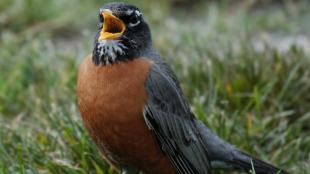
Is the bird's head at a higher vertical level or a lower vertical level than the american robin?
higher

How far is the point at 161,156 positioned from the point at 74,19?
3.61m

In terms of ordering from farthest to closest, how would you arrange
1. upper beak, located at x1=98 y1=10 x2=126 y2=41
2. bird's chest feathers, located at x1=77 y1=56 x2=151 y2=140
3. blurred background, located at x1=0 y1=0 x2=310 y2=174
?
1. blurred background, located at x1=0 y1=0 x2=310 y2=174
2. upper beak, located at x1=98 y1=10 x2=126 y2=41
3. bird's chest feathers, located at x1=77 y1=56 x2=151 y2=140

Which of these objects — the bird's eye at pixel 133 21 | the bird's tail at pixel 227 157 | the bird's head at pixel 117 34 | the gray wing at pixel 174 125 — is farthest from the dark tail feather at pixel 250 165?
the bird's eye at pixel 133 21

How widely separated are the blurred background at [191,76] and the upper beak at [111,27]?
0.84 meters

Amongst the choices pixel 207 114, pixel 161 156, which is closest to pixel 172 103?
pixel 161 156

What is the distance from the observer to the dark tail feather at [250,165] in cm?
471

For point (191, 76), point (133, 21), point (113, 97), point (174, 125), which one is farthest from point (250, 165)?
point (191, 76)

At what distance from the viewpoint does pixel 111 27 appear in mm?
4492

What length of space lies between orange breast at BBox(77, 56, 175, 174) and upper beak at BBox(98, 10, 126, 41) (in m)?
0.18

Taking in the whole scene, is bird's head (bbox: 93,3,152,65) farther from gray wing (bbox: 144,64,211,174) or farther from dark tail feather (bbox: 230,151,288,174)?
dark tail feather (bbox: 230,151,288,174)

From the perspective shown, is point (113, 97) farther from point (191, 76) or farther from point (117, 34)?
point (191, 76)

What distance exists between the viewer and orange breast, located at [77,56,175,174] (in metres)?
4.31

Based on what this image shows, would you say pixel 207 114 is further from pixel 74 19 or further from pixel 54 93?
pixel 74 19

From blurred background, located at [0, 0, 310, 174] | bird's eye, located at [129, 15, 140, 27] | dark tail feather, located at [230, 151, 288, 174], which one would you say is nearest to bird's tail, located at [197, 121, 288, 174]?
dark tail feather, located at [230, 151, 288, 174]
